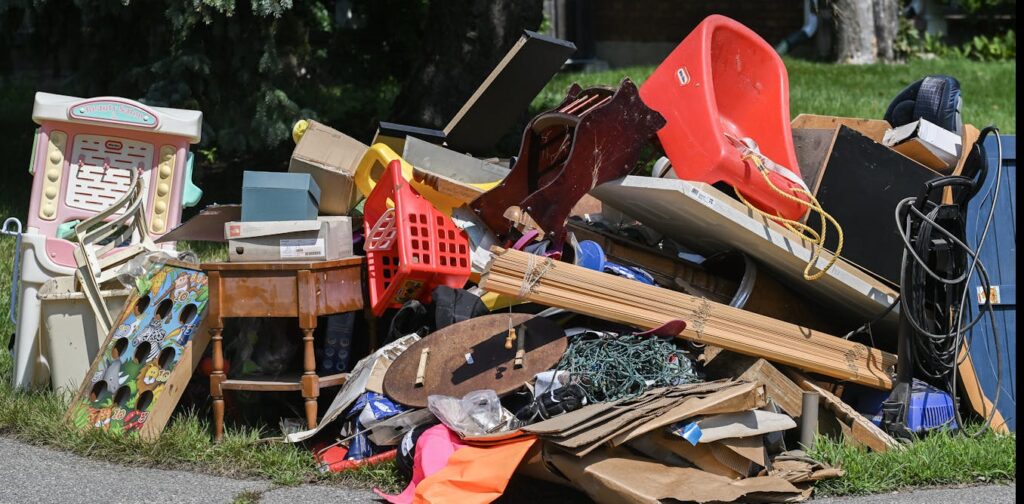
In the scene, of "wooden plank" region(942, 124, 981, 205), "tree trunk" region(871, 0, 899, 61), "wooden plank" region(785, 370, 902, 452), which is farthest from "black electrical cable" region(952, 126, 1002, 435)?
"tree trunk" region(871, 0, 899, 61)

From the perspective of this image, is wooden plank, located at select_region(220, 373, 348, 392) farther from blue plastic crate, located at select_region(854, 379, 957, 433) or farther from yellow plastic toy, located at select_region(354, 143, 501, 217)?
blue plastic crate, located at select_region(854, 379, 957, 433)

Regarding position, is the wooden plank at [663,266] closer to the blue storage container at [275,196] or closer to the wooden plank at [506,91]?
the wooden plank at [506,91]

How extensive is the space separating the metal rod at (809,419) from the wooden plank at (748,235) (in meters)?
0.63

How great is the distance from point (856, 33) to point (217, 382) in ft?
42.9

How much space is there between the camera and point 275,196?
5000mm

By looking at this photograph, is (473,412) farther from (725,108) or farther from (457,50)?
(457,50)

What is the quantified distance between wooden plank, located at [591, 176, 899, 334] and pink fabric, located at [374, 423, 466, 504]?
1402 millimetres

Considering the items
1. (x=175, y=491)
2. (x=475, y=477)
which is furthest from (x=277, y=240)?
(x=475, y=477)

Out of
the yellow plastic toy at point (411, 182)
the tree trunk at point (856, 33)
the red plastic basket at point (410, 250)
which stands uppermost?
the tree trunk at point (856, 33)

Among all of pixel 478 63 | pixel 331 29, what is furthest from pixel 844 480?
pixel 331 29

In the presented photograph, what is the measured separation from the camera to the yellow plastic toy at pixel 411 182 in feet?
17.9

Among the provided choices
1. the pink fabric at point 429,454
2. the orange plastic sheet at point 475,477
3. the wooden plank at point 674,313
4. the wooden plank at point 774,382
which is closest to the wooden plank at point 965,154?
the wooden plank at point 674,313

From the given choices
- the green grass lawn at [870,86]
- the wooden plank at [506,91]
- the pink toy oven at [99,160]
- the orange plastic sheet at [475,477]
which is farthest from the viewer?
the green grass lawn at [870,86]

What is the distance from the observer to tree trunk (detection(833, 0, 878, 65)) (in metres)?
15.8
